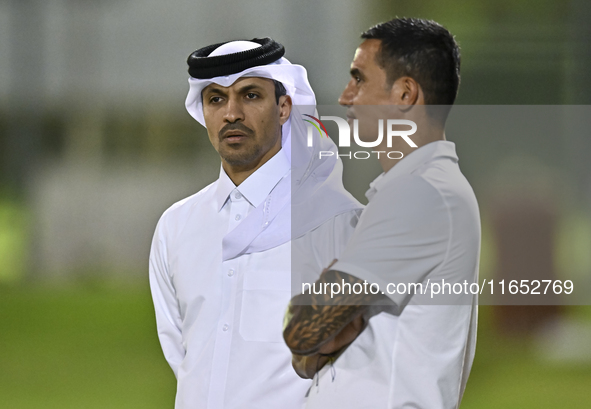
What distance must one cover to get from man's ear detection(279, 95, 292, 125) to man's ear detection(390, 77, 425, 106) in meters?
0.56

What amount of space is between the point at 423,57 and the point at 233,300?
0.76 meters

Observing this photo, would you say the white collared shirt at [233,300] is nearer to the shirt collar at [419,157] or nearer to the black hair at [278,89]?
the black hair at [278,89]

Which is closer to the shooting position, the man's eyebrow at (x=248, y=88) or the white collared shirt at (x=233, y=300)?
the white collared shirt at (x=233, y=300)

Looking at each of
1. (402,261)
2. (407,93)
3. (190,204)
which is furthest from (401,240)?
(190,204)

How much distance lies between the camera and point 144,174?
353cm

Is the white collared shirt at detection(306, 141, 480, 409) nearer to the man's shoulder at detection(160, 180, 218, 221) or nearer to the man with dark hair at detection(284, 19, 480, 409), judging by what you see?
the man with dark hair at detection(284, 19, 480, 409)

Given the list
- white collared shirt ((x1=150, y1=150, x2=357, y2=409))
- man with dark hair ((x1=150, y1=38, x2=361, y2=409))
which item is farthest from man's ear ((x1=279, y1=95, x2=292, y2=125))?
white collared shirt ((x1=150, y1=150, x2=357, y2=409))

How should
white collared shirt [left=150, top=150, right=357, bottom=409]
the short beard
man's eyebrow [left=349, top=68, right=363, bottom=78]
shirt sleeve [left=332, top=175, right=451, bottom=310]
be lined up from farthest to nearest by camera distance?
1. the short beard
2. white collared shirt [left=150, top=150, right=357, bottom=409]
3. man's eyebrow [left=349, top=68, right=363, bottom=78]
4. shirt sleeve [left=332, top=175, right=451, bottom=310]

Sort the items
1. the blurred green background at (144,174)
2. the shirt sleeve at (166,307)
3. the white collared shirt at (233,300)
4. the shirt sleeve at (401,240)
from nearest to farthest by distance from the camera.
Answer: the shirt sleeve at (401,240), the white collared shirt at (233,300), the shirt sleeve at (166,307), the blurred green background at (144,174)

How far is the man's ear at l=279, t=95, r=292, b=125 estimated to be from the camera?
5.23 ft

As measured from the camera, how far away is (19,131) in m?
3.90

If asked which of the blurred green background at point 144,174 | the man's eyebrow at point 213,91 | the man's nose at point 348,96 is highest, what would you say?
the man's nose at point 348,96

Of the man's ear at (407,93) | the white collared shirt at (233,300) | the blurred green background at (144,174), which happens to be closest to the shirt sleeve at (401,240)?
the man's ear at (407,93)

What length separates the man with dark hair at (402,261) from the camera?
3.26 feet
